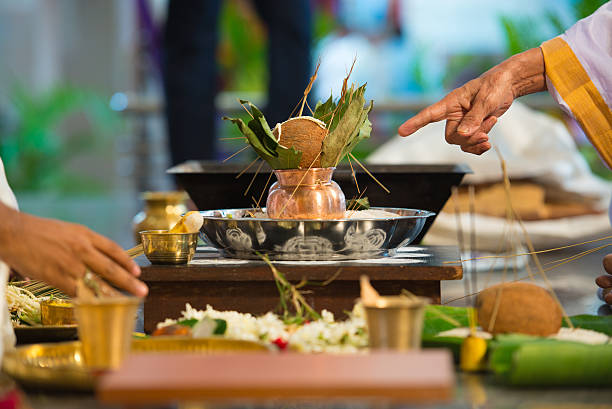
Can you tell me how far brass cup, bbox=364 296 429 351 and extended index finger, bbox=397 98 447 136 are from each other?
0.58m

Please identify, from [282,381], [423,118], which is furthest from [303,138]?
[282,381]

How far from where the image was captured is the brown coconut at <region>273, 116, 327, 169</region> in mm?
1175

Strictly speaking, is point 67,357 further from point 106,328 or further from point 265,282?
point 265,282

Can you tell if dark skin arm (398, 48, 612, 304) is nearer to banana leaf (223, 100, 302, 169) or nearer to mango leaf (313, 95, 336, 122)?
mango leaf (313, 95, 336, 122)

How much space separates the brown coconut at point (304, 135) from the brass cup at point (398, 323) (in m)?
0.50

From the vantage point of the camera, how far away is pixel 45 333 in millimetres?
1001

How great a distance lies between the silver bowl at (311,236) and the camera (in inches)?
43.6

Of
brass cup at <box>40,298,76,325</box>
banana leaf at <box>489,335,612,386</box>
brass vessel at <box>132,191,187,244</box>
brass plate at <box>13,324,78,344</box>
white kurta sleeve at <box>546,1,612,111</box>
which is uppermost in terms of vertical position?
white kurta sleeve at <box>546,1,612,111</box>

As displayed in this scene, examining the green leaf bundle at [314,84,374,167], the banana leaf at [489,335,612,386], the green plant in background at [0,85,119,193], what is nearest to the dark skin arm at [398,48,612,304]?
the green leaf bundle at [314,84,374,167]

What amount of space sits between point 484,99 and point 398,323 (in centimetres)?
79

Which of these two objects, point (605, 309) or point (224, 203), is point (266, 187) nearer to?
point (224, 203)

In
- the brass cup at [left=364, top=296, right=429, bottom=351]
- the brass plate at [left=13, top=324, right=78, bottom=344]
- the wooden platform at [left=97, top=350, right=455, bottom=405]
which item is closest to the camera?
the wooden platform at [left=97, top=350, right=455, bottom=405]

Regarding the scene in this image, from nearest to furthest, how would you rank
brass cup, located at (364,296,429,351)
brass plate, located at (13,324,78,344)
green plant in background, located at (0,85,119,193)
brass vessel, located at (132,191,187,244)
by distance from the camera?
brass cup, located at (364,296,429,351) < brass plate, located at (13,324,78,344) < brass vessel, located at (132,191,187,244) < green plant in background, located at (0,85,119,193)

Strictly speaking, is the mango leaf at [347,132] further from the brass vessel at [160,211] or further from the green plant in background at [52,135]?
the green plant in background at [52,135]
